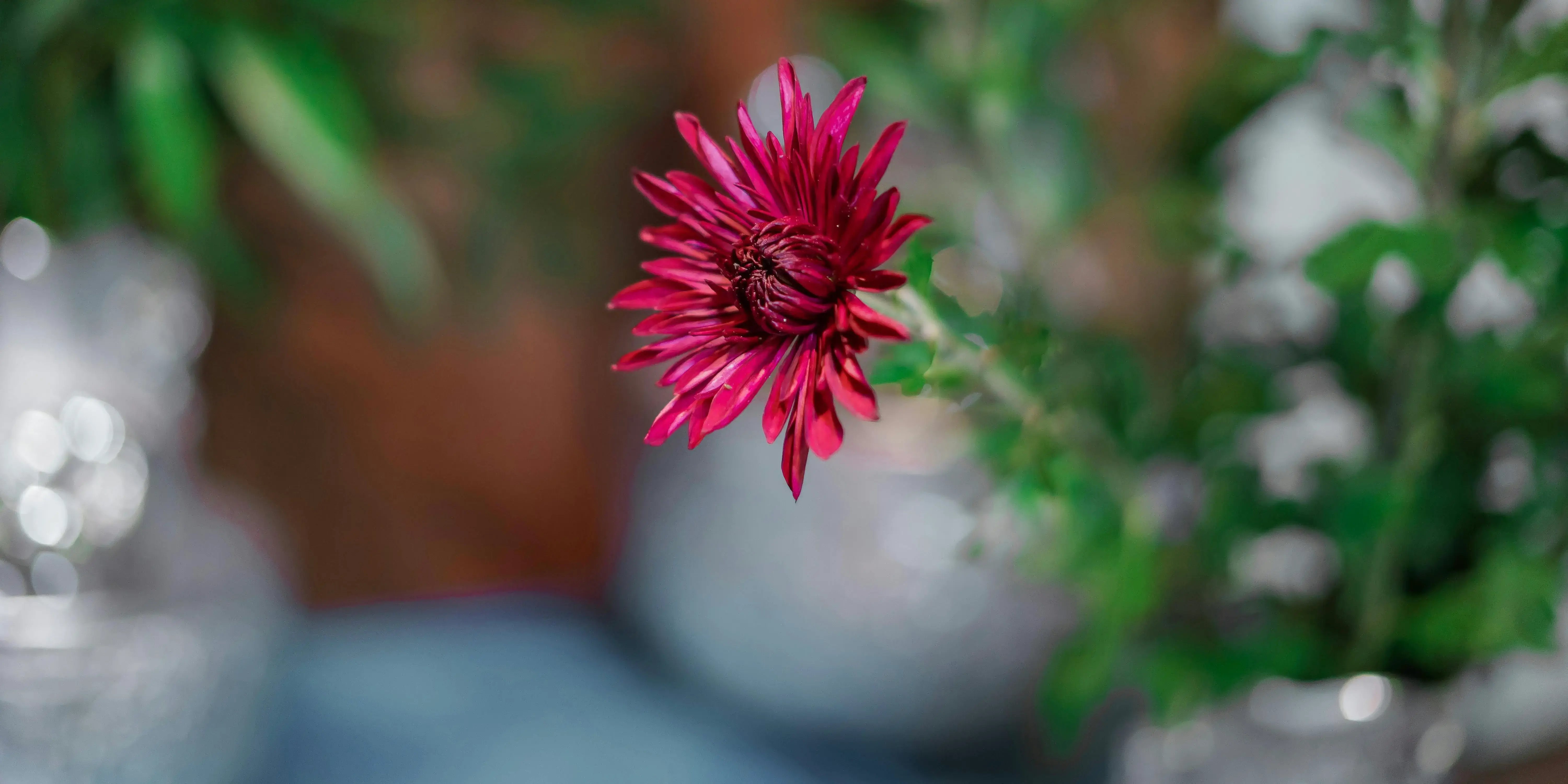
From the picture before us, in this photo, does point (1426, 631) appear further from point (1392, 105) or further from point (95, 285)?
point (95, 285)

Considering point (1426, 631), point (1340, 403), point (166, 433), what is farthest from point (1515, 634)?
point (166, 433)

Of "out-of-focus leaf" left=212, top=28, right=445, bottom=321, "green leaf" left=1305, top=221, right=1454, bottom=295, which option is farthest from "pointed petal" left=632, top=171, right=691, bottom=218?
"out-of-focus leaf" left=212, top=28, right=445, bottom=321

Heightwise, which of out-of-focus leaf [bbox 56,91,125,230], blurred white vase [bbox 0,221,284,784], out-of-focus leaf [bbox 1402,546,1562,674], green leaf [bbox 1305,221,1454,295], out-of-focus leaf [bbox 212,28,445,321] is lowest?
blurred white vase [bbox 0,221,284,784]

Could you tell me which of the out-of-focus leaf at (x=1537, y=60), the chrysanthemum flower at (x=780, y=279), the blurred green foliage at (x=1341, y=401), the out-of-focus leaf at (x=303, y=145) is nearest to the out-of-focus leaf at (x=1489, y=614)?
the blurred green foliage at (x=1341, y=401)

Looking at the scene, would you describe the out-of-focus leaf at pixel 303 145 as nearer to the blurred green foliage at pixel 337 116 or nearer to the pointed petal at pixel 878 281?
the blurred green foliage at pixel 337 116

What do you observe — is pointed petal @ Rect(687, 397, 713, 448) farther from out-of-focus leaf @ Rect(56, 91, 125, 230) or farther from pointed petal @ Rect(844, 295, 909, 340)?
out-of-focus leaf @ Rect(56, 91, 125, 230)

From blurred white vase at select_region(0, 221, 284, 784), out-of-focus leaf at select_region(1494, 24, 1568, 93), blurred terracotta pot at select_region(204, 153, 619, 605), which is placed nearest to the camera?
out-of-focus leaf at select_region(1494, 24, 1568, 93)

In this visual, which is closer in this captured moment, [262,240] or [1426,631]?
[1426,631]

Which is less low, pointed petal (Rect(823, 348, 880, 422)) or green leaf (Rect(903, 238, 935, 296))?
green leaf (Rect(903, 238, 935, 296))
